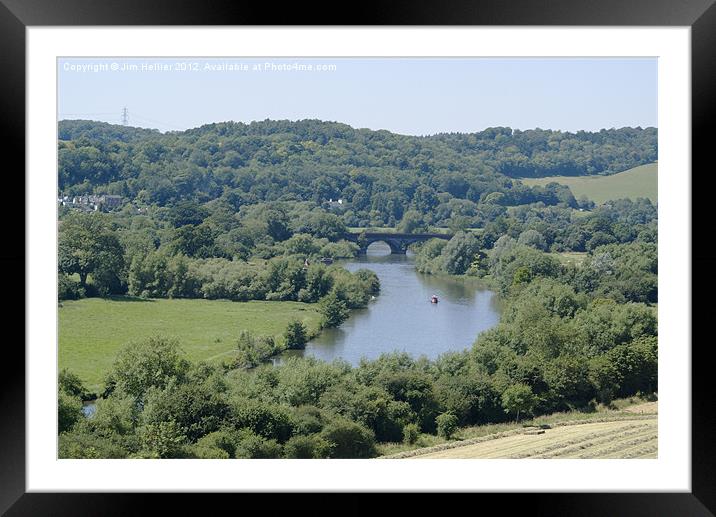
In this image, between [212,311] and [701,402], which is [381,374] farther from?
[701,402]

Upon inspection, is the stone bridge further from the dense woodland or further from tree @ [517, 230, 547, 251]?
tree @ [517, 230, 547, 251]

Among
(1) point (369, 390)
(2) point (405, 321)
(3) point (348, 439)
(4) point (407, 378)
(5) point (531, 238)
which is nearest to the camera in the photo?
(3) point (348, 439)

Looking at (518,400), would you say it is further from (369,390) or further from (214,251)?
(214,251)

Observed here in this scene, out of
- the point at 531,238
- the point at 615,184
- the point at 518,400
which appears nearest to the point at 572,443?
the point at 518,400

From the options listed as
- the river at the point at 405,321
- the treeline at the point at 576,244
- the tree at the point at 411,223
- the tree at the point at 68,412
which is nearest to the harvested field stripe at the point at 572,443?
the river at the point at 405,321

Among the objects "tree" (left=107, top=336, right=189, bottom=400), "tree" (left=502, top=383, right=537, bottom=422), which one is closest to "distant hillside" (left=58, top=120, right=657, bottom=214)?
"tree" (left=107, top=336, right=189, bottom=400)
